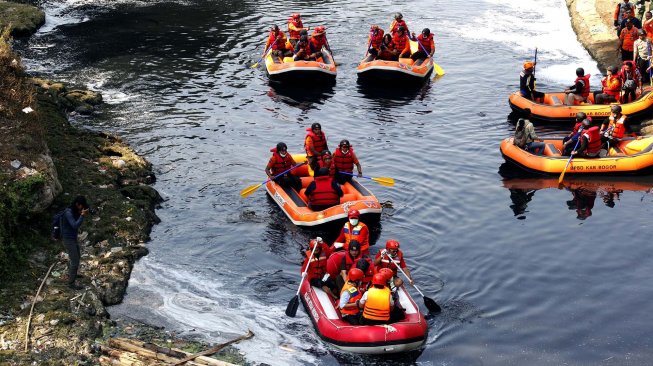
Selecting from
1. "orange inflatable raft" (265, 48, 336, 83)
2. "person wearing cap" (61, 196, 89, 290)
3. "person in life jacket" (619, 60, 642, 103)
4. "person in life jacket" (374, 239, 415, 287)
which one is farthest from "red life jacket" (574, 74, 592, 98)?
"person wearing cap" (61, 196, 89, 290)

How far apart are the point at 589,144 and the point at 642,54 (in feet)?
22.6

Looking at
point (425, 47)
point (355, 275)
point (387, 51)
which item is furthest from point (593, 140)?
point (425, 47)

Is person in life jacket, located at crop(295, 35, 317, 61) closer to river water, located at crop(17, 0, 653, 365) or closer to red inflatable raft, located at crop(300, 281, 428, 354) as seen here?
river water, located at crop(17, 0, 653, 365)

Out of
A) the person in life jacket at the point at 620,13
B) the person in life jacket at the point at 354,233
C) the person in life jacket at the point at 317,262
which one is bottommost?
the person in life jacket at the point at 317,262

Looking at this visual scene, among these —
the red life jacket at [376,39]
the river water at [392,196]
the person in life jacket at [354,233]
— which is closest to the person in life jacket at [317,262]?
the person in life jacket at [354,233]

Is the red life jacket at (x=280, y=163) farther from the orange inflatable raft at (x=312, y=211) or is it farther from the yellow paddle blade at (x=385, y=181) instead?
the yellow paddle blade at (x=385, y=181)

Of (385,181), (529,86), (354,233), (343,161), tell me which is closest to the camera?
(354,233)

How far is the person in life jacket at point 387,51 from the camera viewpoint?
3100cm

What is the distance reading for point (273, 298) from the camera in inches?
672

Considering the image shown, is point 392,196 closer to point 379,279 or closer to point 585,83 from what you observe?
point 379,279

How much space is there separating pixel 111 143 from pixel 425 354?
1241cm

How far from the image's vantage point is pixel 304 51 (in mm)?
31141

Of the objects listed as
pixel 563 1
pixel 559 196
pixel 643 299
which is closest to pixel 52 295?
pixel 643 299

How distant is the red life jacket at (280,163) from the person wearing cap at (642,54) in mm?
13033
